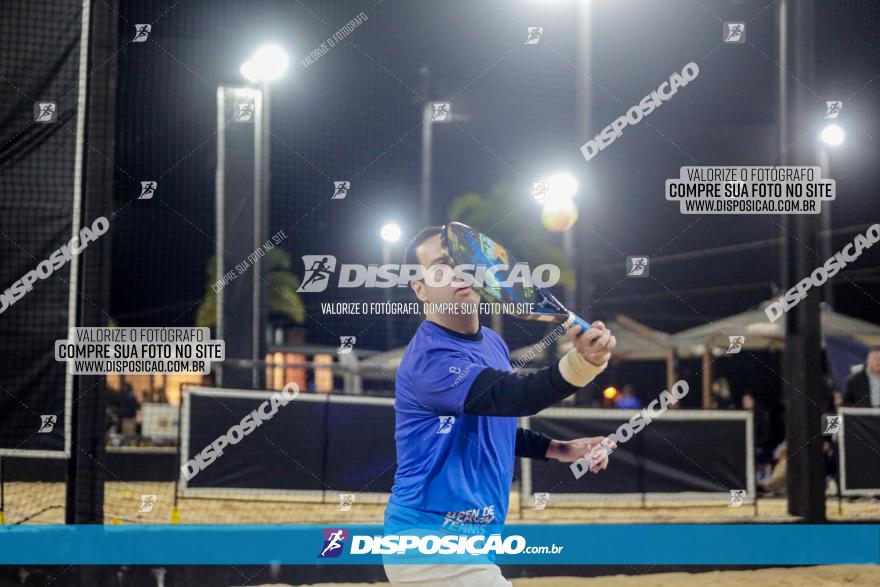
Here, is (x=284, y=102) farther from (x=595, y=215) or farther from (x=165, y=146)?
(x=595, y=215)

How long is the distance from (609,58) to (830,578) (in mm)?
6941

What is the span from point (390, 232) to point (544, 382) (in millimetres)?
8574

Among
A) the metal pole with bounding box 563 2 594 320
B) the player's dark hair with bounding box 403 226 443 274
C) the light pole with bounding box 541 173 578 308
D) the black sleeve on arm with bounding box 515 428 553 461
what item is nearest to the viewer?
the black sleeve on arm with bounding box 515 428 553 461

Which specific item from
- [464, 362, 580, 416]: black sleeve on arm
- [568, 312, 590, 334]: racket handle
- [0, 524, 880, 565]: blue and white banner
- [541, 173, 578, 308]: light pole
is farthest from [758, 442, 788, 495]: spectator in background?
[464, 362, 580, 416]: black sleeve on arm

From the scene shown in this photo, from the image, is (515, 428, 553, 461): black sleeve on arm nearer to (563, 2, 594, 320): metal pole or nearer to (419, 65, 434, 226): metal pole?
(563, 2, 594, 320): metal pole

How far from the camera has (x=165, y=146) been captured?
1059cm

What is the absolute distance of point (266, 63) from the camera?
8609mm

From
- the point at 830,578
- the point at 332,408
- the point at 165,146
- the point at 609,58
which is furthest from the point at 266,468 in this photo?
the point at 609,58

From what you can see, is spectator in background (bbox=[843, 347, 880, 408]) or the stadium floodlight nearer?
the stadium floodlight

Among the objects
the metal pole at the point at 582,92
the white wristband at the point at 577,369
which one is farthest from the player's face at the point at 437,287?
the metal pole at the point at 582,92

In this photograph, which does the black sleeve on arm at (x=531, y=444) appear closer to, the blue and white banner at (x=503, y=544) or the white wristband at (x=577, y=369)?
the white wristband at (x=577, y=369)

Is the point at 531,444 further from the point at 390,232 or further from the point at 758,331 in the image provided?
the point at 758,331

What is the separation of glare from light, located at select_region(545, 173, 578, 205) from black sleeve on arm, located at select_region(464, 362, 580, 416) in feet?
20.1

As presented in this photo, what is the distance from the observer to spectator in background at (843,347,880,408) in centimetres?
1053
